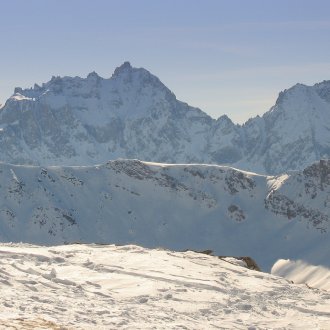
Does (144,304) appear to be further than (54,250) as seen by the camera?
No

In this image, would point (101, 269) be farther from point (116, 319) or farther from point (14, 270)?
point (116, 319)

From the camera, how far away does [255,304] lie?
83.2 feet

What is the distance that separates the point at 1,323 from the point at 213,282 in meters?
13.5

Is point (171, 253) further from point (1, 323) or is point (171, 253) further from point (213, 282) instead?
point (1, 323)

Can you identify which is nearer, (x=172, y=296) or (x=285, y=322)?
(x=285, y=322)

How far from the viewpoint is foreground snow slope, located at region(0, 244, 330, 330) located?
67.6ft

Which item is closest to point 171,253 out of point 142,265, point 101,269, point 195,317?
point 142,265

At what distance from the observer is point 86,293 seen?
Result: 2453 cm

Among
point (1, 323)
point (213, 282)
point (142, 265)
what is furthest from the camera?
point (142, 265)

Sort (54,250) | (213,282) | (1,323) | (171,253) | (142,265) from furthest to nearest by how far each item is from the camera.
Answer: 1. (171,253)
2. (54,250)
3. (142,265)
4. (213,282)
5. (1,323)

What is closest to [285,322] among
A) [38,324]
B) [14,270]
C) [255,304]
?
[255,304]

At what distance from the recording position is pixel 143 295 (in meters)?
25.2

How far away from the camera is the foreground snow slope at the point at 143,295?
20609mm

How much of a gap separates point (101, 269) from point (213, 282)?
507cm
